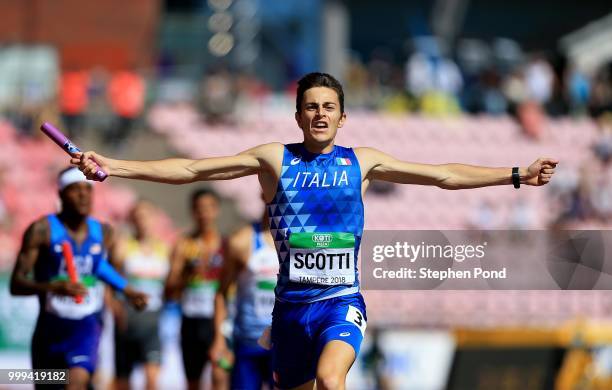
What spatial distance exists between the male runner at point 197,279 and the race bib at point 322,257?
437cm

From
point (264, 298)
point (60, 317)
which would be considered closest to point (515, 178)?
point (264, 298)

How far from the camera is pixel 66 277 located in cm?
898

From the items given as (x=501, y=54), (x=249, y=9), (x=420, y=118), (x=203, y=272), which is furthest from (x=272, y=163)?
(x=501, y=54)

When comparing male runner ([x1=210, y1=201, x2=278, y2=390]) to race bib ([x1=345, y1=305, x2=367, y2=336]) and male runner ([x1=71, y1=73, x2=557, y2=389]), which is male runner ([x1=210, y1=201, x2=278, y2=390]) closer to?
male runner ([x1=71, y1=73, x2=557, y2=389])

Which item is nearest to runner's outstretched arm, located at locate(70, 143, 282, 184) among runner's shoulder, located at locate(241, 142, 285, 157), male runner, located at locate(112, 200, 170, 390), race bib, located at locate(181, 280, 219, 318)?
runner's shoulder, located at locate(241, 142, 285, 157)

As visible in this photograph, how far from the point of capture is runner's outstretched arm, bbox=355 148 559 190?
7.28m

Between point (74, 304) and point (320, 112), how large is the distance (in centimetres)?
304

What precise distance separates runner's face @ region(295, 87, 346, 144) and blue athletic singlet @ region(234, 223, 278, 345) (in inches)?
99.1

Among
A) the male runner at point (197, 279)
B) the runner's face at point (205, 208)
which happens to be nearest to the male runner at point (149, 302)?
the male runner at point (197, 279)

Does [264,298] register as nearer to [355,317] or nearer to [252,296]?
[252,296]

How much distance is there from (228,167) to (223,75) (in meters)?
17.5

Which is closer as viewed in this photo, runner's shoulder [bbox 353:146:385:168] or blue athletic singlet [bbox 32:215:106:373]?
→ runner's shoulder [bbox 353:146:385:168]

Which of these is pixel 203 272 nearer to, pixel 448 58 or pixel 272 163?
pixel 272 163

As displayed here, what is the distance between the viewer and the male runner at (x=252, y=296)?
948 cm
